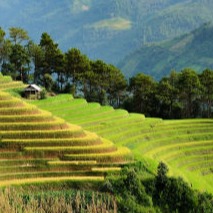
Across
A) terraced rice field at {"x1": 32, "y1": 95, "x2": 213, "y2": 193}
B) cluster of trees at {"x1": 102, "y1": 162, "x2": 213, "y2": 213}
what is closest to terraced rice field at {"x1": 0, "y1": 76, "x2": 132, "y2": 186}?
cluster of trees at {"x1": 102, "y1": 162, "x2": 213, "y2": 213}

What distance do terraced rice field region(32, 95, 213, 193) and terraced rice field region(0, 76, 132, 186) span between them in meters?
8.55

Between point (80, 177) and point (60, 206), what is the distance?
7.00 m

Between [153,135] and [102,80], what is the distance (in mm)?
26163

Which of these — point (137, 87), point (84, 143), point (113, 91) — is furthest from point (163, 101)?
point (84, 143)

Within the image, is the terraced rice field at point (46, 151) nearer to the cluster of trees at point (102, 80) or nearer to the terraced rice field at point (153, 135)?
the terraced rice field at point (153, 135)

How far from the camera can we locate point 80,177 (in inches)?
1391

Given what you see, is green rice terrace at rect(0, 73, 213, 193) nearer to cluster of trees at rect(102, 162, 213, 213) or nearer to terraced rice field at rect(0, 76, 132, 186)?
terraced rice field at rect(0, 76, 132, 186)

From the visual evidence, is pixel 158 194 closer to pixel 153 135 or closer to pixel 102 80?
pixel 153 135

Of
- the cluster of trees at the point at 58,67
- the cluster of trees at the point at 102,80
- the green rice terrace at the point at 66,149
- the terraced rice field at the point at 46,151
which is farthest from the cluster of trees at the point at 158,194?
the cluster of trees at the point at 58,67

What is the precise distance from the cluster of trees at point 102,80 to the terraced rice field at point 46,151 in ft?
102

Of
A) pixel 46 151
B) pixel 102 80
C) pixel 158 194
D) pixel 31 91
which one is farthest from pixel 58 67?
pixel 158 194

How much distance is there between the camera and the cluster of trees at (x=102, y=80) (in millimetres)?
72438

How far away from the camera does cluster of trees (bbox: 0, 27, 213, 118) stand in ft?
238

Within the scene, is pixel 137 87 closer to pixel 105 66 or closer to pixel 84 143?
pixel 105 66
